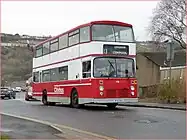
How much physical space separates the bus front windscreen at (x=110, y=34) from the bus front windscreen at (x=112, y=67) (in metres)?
0.97

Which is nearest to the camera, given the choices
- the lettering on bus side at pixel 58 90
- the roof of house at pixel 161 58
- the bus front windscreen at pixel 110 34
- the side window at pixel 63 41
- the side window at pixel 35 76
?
the bus front windscreen at pixel 110 34

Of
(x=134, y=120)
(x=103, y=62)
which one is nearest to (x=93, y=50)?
(x=103, y=62)

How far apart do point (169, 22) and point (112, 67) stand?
42.0m

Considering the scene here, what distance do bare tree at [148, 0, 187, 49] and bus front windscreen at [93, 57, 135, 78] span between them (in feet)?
130

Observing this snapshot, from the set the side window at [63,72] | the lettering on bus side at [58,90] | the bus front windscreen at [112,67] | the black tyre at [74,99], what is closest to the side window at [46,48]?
the side window at [63,72]

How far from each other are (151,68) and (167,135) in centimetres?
4159

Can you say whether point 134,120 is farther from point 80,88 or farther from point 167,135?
point 80,88

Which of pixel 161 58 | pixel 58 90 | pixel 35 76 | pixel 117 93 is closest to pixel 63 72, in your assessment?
pixel 58 90

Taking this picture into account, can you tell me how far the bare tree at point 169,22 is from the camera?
6072 centimetres

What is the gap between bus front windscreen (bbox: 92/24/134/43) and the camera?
2152 centimetres

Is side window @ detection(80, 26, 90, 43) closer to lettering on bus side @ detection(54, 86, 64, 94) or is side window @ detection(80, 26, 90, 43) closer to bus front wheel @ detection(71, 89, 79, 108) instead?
bus front wheel @ detection(71, 89, 79, 108)

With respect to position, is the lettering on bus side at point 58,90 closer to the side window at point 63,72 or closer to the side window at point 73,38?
the side window at point 63,72

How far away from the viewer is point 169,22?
61.8 meters

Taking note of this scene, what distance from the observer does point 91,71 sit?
2141 cm
